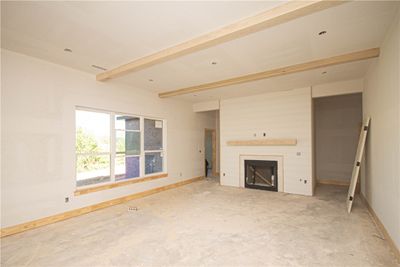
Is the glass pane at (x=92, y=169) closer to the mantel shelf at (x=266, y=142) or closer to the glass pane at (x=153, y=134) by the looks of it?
the glass pane at (x=153, y=134)

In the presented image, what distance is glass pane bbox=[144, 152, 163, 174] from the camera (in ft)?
19.9

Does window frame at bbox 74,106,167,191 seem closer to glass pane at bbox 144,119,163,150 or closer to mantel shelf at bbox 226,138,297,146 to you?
glass pane at bbox 144,119,163,150

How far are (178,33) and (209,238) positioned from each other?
3.09m

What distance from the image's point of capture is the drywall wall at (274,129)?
18.4ft

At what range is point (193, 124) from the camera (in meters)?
7.78

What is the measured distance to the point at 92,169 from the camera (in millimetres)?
4664

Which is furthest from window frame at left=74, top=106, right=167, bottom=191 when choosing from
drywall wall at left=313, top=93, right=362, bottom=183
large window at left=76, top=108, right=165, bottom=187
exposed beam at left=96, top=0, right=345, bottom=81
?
drywall wall at left=313, top=93, right=362, bottom=183

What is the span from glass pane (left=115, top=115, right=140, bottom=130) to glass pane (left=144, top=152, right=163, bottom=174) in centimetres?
94

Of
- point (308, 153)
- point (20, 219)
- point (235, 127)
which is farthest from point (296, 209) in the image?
point (20, 219)

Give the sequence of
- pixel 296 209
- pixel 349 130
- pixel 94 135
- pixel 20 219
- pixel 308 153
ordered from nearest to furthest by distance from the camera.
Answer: pixel 20 219, pixel 296 209, pixel 94 135, pixel 308 153, pixel 349 130

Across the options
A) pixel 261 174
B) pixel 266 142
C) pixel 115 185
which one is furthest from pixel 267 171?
pixel 115 185

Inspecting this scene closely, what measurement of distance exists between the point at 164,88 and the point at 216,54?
8.35 ft

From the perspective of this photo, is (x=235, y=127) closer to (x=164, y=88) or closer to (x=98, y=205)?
(x=164, y=88)

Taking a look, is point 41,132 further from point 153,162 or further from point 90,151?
point 153,162
